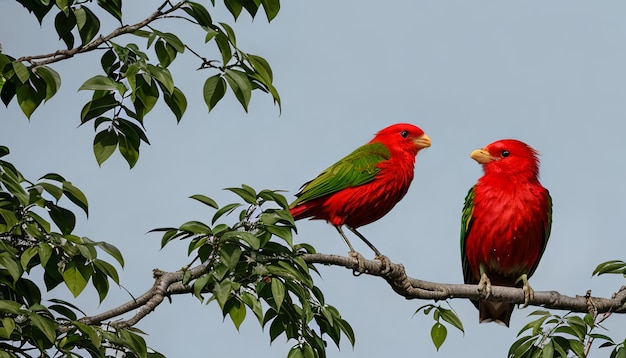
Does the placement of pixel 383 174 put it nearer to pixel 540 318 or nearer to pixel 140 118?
pixel 540 318

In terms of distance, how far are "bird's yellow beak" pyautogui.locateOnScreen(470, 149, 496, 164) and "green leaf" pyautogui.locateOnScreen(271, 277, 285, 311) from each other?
2850 millimetres

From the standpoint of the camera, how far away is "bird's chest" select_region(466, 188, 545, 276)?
18.2ft

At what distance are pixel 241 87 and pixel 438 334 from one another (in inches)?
65.9

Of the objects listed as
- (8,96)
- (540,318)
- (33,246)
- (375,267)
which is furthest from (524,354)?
(8,96)

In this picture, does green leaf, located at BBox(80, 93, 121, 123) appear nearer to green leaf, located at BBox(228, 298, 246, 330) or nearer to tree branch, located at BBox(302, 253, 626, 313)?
green leaf, located at BBox(228, 298, 246, 330)

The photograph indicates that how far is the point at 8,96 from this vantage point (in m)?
3.58

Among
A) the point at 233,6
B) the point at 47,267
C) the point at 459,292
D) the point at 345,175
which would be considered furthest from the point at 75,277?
the point at 345,175

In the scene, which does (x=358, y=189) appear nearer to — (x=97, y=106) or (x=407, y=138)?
(x=407, y=138)

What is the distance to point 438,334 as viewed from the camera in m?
4.28

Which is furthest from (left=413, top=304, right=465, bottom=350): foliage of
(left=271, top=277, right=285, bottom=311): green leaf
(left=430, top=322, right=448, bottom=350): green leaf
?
(left=271, top=277, right=285, bottom=311): green leaf

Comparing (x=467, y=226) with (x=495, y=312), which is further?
(x=495, y=312)

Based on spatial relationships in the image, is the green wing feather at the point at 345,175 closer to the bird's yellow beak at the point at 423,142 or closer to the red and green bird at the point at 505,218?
the bird's yellow beak at the point at 423,142

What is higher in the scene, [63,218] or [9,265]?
[63,218]

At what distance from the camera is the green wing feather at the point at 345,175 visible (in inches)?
219
